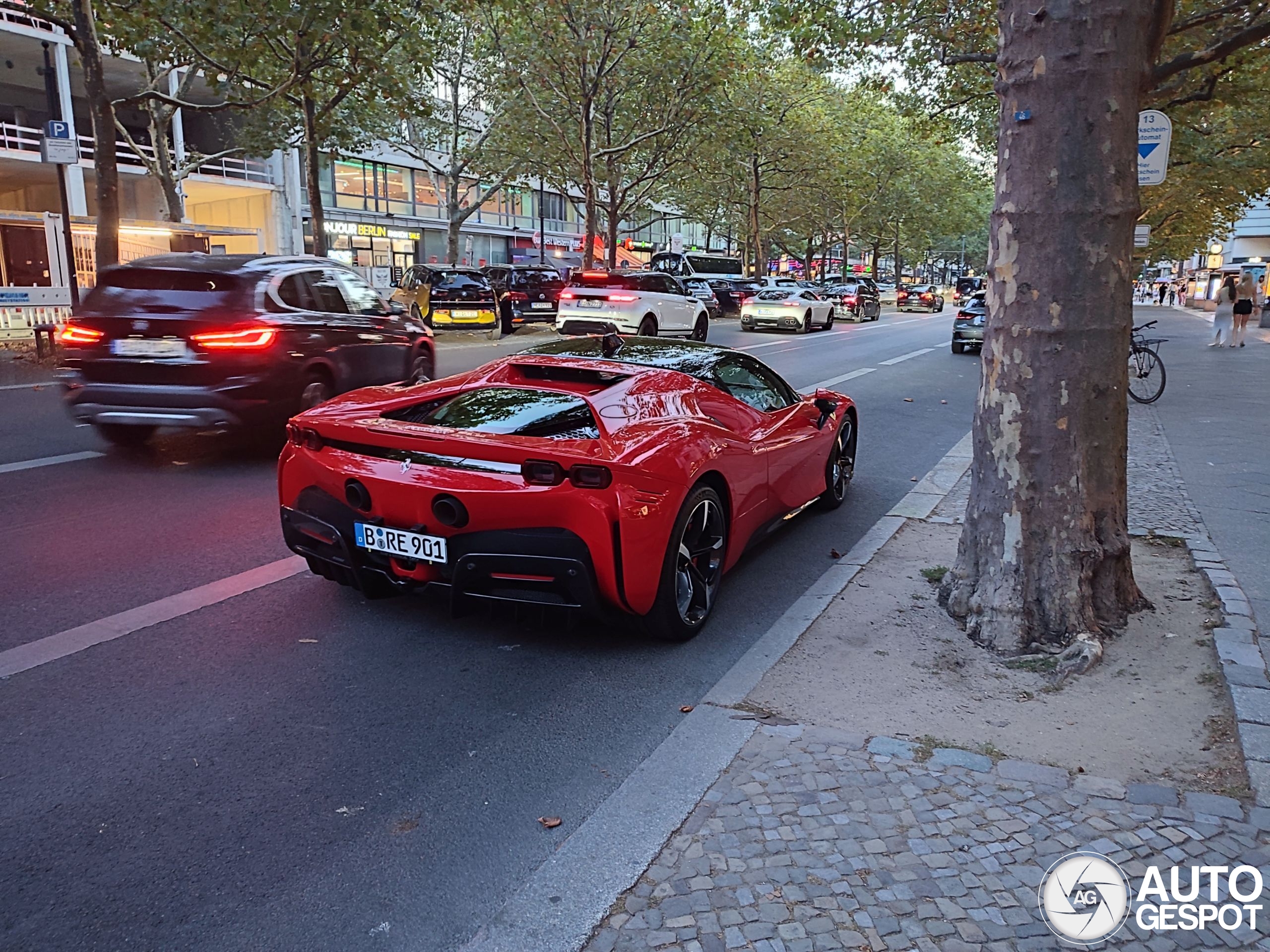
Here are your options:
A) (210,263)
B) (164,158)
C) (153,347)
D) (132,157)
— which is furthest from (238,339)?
(132,157)

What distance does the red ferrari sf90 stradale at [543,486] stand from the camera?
12.9 feet

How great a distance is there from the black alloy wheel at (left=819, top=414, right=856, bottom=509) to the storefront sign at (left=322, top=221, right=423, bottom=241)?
4009 cm

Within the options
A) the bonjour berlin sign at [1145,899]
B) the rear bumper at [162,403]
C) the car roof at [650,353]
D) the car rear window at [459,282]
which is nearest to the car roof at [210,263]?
the rear bumper at [162,403]

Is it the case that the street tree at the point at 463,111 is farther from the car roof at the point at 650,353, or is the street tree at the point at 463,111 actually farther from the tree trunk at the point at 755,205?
the car roof at the point at 650,353

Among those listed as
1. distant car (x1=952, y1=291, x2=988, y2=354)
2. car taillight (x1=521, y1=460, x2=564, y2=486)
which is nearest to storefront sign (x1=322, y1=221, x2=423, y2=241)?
distant car (x1=952, y1=291, x2=988, y2=354)

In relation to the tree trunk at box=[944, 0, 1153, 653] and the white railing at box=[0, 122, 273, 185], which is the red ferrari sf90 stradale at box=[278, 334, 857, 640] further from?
the white railing at box=[0, 122, 273, 185]

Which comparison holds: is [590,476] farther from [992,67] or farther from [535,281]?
[535,281]

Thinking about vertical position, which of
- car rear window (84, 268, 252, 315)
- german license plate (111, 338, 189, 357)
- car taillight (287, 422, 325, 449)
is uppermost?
car rear window (84, 268, 252, 315)

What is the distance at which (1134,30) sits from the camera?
13.1 ft

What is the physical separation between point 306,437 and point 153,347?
3858 mm

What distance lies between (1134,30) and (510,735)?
3.92 m

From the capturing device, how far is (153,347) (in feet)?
24.7

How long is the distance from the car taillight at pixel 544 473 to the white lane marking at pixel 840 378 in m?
9.82

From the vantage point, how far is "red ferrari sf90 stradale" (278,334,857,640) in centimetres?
393
